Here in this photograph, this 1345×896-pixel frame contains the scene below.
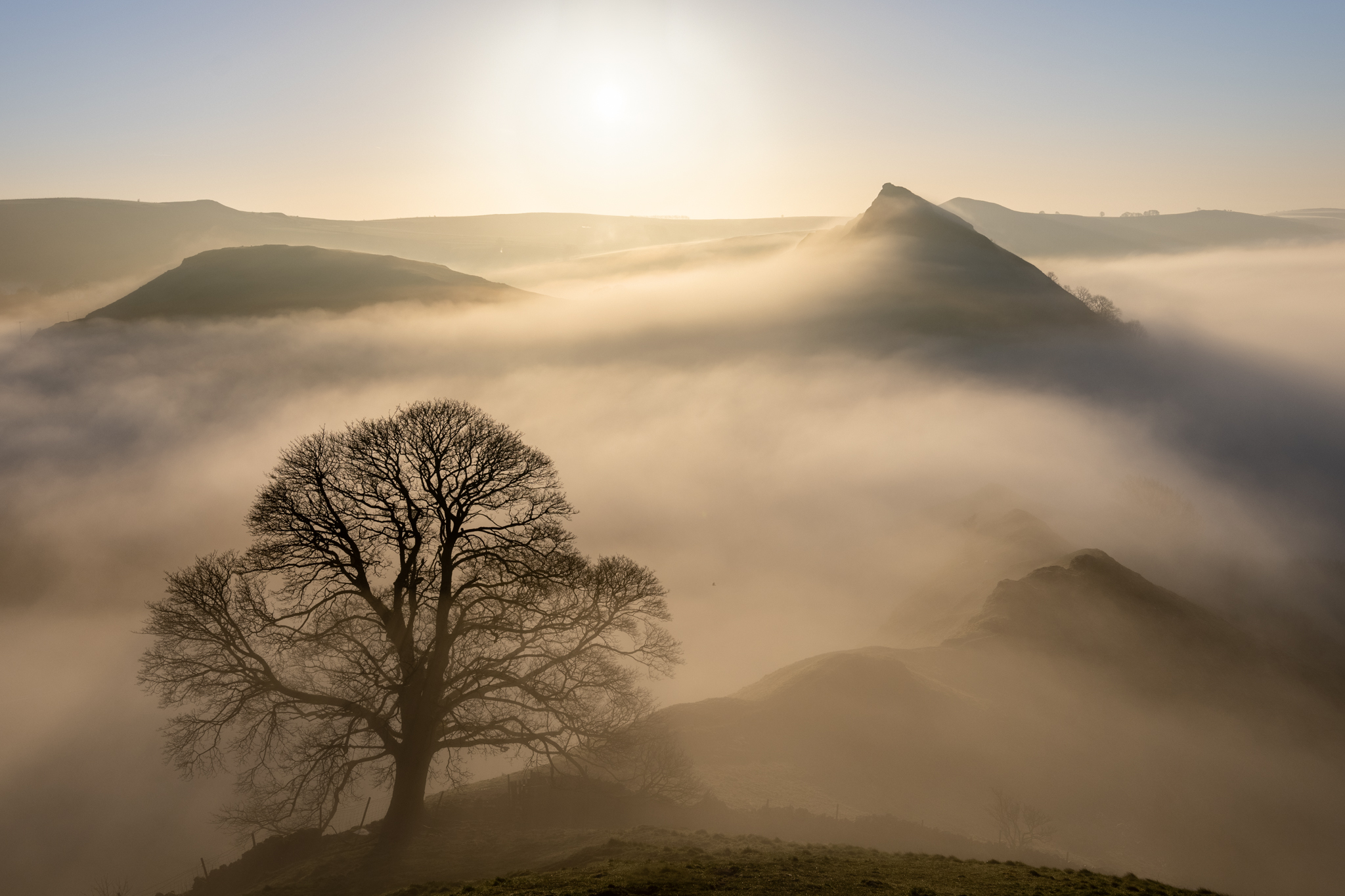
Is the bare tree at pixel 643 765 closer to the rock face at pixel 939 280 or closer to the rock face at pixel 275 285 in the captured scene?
the rock face at pixel 939 280

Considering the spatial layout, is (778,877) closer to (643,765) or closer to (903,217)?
(643,765)

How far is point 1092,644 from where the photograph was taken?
5938 centimetres

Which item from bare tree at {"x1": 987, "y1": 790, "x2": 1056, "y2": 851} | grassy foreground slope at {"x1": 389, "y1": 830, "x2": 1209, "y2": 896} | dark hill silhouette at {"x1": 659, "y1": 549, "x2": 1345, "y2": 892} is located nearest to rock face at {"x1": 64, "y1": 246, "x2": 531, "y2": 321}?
dark hill silhouette at {"x1": 659, "y1": 549, "x2": 1345, "y2": 892}

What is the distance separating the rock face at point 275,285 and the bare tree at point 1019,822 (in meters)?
170

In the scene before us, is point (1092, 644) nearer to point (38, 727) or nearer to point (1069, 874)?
point (1069, 874)

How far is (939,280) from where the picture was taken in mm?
157625

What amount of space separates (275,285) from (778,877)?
598ft

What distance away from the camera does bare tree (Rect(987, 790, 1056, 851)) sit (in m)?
39.3

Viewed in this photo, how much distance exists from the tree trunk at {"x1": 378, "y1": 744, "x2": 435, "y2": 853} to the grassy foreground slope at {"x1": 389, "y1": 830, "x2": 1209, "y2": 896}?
4709mm

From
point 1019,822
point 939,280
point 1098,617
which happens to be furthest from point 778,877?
point 939,280

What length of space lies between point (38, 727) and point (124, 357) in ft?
417

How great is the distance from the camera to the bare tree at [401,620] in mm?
21125

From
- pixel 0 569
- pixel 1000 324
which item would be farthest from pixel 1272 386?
pixel 0 569

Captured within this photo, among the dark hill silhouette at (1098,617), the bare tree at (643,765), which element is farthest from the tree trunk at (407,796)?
the dark hill silhouette at (1098,617)
